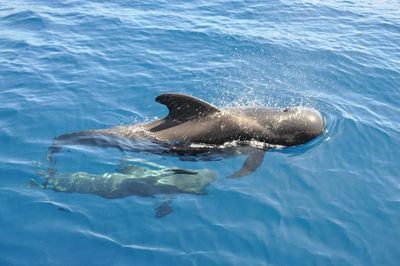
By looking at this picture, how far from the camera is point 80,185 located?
10.2 metres

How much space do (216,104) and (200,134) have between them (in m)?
2.58

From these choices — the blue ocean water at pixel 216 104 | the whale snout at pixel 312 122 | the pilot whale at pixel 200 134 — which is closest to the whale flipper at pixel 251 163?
the pilot whale at pixel 200 134

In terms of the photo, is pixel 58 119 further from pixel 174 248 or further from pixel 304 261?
pixel 304 261

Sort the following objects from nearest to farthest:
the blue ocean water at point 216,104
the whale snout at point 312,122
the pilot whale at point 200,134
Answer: the blue ocean water at point 216,104, the pilot whale at point 200,134, the whale snout at point 312,122

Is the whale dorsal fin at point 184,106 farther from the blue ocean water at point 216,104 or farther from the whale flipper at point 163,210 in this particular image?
the whale flipper at point 163,210

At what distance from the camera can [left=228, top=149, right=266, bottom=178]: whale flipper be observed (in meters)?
10.7

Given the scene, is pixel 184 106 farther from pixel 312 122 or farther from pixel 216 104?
pixel 312 122

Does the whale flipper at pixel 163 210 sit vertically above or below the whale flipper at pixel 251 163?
Result: below

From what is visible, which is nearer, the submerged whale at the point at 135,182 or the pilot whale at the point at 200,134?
the submerged whale at the point at 135,182

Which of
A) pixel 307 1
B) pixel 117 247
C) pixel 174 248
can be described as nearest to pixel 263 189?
pixel 174 248

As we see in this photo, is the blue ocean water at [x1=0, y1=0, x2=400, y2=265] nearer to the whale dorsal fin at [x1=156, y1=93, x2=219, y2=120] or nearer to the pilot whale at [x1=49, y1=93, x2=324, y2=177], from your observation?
the pilot whale at [x1=49, y1=93, x2=324, y2=177]

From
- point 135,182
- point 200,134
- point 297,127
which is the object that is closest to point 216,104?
point 200,134

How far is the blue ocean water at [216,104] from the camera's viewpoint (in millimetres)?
9000

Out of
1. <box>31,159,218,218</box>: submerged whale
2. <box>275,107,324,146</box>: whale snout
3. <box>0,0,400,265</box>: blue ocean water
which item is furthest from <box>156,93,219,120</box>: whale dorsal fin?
<box>275,107,324,146</box>: whale snout
